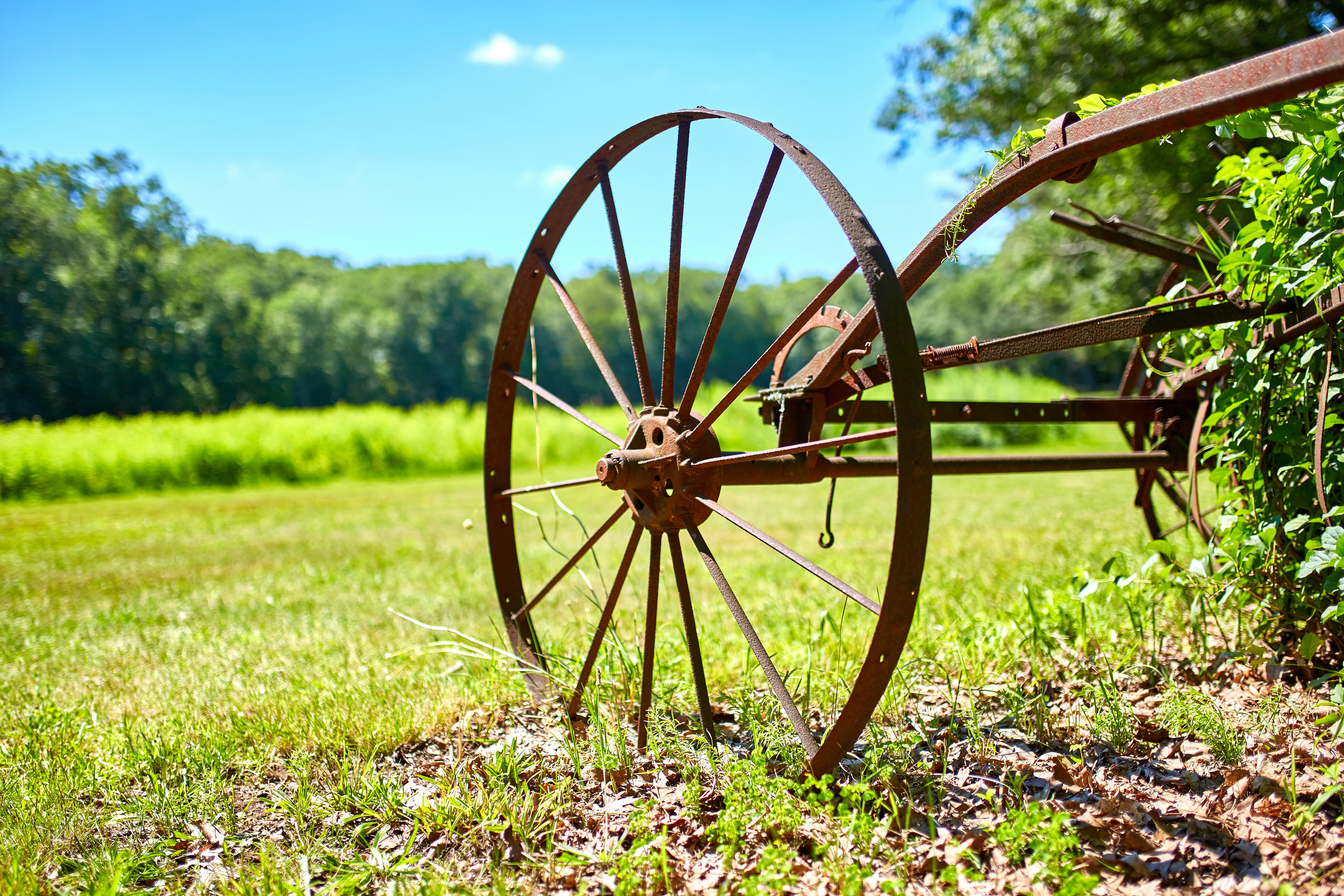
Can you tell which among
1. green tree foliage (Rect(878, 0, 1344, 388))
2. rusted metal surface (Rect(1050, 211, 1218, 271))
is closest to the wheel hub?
rusted metal surface (Rect(1050, 211, 1218, 271))

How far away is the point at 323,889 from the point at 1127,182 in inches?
519

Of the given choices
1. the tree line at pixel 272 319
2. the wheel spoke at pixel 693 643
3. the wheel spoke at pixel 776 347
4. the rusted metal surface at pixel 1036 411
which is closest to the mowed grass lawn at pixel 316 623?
the wheel spoke at pixel 693 643

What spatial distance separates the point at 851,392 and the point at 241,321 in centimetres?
4022

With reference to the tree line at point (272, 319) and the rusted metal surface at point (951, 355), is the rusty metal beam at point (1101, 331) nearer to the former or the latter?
the rusted metal surface at point (951, 355)

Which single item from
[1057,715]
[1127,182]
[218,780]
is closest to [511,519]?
[218,780]

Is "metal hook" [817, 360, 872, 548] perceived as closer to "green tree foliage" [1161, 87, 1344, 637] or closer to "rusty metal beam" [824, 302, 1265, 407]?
"rusty metal beam" [824, 302, 1265, 407]

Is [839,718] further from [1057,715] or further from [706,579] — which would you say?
[706,579]

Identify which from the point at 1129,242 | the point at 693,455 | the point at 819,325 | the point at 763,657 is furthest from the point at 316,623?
the point at 1129,242

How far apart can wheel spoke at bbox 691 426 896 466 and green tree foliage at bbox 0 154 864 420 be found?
13.3 feet

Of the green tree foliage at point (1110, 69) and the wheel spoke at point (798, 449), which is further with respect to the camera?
the green tree foliage at point (1110, 69)

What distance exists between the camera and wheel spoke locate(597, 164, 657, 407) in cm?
263

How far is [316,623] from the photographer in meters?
4.59

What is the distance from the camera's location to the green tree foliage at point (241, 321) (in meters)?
25.1

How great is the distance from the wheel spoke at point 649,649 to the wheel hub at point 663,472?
0.30 feet
